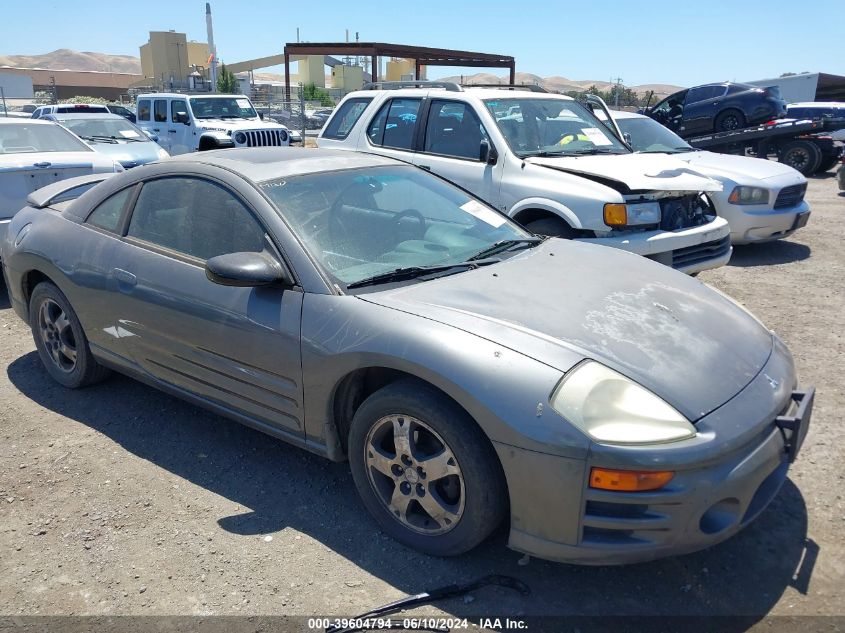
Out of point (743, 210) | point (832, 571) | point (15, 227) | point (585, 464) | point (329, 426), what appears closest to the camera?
point (585, 464)

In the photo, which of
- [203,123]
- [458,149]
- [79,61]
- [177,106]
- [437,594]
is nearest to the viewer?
[437,594]

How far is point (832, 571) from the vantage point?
2701mm

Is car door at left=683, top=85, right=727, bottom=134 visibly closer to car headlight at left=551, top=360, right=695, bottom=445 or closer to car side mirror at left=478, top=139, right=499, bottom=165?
A: car side mirror at left=478, top=139, right=499, bottom=165

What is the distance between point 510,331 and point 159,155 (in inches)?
410

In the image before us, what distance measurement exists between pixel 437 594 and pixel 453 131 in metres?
4.89

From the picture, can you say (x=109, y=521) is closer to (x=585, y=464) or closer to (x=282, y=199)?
(x=282, y=199)

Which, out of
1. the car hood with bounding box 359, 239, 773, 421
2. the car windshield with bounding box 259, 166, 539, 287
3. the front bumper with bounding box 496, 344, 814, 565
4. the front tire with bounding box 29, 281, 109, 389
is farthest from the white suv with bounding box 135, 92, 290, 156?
the front bumper with bounding box 496, 344, 814, 565

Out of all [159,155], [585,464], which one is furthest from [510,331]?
[159,155]

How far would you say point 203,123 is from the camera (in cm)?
1507

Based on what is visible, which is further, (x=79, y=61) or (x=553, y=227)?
(x=79, y=61)

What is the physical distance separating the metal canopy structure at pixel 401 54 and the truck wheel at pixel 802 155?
1383cm

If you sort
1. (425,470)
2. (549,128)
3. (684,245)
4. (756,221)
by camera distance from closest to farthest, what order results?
(425,470), (684,245), (549,128), (756,221)

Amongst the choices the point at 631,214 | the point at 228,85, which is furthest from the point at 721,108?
the point at 228,85

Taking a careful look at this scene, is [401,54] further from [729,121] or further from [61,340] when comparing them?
[61,340]
